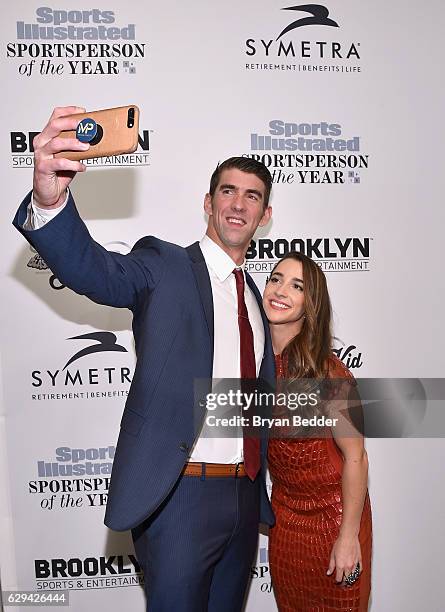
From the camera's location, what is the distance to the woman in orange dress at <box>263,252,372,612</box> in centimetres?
198

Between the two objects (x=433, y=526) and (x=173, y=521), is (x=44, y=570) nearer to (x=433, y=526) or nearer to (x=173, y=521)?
(x=173, y=521)

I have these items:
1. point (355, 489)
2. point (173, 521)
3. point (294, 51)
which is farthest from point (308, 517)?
point (294, 51)

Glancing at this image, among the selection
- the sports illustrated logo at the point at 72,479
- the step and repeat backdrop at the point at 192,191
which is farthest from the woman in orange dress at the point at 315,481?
the sports illustrated logo at the point at 72,479

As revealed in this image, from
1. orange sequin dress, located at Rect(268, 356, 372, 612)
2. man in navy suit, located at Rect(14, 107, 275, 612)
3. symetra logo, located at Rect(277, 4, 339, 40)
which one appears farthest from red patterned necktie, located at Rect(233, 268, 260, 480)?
symetra logo, located at Rect(277, 4, 339, 40)

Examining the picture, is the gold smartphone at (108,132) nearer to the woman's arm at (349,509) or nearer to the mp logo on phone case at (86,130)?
the mp logo on phone case at (86,130)

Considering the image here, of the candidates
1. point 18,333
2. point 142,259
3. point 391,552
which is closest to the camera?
point 142,259

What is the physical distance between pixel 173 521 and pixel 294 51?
178 centimetres

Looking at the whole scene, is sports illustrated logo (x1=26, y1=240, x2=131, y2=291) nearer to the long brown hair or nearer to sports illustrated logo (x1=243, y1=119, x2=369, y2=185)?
sports illustrated logo (x1=243, y1=119, x2=369, y2=185)

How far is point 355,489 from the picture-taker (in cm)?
196

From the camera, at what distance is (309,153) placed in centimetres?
252

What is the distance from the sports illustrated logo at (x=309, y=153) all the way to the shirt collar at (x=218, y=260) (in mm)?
675

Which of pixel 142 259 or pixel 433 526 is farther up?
pixel 142 259

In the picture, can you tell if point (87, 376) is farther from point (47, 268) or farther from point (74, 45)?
point (74, 45)

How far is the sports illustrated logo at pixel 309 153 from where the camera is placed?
249 centimetres
